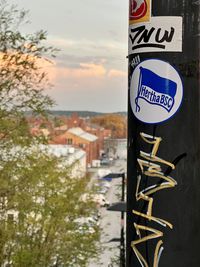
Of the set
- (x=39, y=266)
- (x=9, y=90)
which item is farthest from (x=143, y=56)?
(x=39, y=266)

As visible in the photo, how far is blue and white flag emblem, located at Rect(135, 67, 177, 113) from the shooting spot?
1.17 meters

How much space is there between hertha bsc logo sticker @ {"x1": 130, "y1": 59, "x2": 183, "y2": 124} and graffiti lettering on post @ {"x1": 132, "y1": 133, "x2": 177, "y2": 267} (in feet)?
0.18

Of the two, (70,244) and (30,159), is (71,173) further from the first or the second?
(30,159)

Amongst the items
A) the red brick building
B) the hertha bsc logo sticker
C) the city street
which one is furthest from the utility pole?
the red brick building

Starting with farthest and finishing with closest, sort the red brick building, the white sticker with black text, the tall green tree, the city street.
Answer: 1. the red brick building
2. the city street
3. the tall green tree
4. the white sticker with black text

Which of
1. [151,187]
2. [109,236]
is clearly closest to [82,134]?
[109,236]

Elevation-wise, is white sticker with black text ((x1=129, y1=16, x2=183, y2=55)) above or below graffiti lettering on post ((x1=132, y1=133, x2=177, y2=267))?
above

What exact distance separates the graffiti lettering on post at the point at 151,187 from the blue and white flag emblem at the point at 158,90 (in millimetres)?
82

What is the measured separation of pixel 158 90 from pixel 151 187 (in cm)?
22

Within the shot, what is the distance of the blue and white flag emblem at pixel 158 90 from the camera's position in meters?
1.17

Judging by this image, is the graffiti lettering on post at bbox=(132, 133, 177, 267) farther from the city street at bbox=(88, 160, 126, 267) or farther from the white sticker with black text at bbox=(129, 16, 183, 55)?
the city street at bbox=(88, 160, 126, 267)

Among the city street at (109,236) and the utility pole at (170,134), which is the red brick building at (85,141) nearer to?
the city street at (109,236)

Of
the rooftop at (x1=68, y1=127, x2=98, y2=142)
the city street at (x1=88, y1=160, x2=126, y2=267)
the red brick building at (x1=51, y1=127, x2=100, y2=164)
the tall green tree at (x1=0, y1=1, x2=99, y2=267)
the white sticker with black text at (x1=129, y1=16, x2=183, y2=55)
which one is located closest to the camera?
the white sticker with black text at (x1=129, y1=16, x2=183, y2=55)

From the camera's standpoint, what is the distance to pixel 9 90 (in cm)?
478
